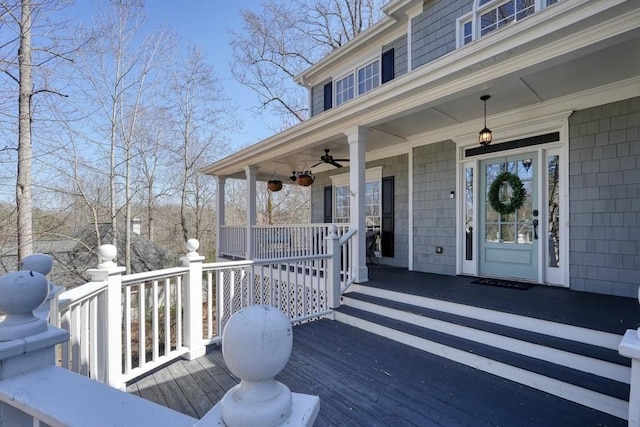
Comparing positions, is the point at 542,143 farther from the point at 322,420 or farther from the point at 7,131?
the point at 7,131

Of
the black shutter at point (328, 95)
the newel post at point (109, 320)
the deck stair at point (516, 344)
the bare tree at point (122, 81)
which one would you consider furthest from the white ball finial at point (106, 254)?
the bare tree at point (122, 81)

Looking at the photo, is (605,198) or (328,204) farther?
(328,204)

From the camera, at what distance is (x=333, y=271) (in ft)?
14.2

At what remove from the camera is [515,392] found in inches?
93.1

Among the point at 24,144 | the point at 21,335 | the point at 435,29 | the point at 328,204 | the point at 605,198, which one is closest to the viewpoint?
the point at 21,335

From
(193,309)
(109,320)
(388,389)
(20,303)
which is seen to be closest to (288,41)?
(193,309)

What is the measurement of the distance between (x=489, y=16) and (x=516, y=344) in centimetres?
495

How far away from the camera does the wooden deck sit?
6.87 feet

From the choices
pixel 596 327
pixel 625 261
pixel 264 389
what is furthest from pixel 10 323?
pixel 625 261

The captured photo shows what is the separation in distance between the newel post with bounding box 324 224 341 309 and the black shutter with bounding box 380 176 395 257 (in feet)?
7.86

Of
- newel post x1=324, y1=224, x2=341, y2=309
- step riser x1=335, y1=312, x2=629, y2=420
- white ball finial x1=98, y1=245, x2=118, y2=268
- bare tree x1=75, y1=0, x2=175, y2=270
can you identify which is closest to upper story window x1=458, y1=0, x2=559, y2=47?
newel post x1=324, y1=224, x2=341, y2=309

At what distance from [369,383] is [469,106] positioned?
3857 mm

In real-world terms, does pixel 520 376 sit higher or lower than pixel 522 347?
lower

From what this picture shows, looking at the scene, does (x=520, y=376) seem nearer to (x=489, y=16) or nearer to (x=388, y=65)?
(x=489, y=16)
